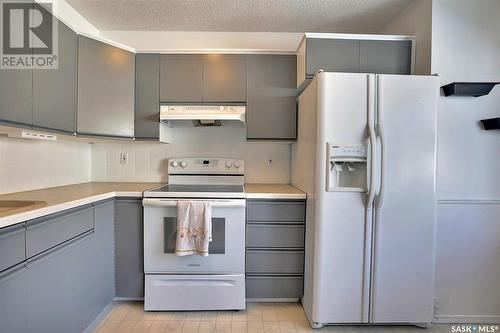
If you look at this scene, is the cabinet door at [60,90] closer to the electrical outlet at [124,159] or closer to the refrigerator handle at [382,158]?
the electrical outlet at [124,159]

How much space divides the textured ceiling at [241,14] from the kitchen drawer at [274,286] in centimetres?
219

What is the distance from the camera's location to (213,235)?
1909 mm

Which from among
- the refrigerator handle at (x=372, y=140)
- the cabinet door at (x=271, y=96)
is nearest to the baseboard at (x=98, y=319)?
the cabinet door at (x=271, y=96)

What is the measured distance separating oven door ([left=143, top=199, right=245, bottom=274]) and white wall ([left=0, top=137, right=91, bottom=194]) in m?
0.84

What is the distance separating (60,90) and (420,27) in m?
2.63

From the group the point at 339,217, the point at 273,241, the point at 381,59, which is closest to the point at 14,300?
the point at 273,241

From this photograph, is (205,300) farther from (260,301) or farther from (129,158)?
(129,158)

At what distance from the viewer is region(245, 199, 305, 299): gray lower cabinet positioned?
195 cm

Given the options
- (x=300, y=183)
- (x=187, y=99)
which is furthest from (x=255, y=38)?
(x=300, y=183)

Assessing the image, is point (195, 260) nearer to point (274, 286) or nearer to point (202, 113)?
point (274, 286)

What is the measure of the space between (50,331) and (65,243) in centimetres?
42

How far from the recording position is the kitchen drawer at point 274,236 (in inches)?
76.8

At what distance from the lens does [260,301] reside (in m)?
2.03

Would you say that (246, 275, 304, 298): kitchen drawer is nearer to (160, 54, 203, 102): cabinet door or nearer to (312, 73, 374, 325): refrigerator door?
(312, 73, 374, 325): refrigerator door
